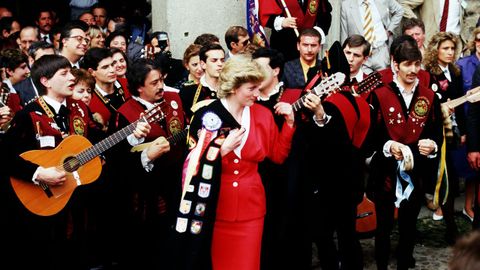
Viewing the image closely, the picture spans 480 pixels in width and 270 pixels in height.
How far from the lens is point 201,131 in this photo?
5391 mm

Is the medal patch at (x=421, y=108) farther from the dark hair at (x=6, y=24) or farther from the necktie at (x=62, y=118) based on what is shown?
the dark hair at (x=6, y=24)

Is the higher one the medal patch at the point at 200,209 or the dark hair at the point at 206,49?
the dark hair at the point at 206,49

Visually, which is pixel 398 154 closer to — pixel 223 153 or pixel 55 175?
pixel 223 153

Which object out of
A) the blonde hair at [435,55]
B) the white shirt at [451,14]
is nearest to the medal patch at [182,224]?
the blonde hair at [435,55]

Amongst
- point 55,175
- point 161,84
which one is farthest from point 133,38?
point 55,175

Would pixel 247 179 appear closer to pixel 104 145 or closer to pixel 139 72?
pixel 104 145

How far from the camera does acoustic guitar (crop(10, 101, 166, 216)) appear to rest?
6023 mm

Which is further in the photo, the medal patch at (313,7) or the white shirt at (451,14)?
the white shirt at (451,14)

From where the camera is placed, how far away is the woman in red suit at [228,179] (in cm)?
527

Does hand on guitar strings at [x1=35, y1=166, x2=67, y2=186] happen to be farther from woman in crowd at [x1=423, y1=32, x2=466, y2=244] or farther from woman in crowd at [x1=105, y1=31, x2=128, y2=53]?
woman in crowd at [x1=423, y1=32, x2=466, y2=244]

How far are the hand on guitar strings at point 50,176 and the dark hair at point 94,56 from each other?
1.48 metres

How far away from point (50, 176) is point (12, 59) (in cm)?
224

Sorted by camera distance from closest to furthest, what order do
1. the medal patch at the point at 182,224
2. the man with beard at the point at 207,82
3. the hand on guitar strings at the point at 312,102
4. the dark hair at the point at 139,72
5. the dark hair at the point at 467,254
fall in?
1. the dark hair at the point at 467,254
2. the medal patch at the point at 182,224
3. the hand on guitar strings at the point at 312,102
4. the dark hair at the point at 139,72
5. the man with beard at the point at 207,82

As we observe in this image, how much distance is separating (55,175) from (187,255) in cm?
128
